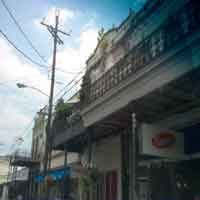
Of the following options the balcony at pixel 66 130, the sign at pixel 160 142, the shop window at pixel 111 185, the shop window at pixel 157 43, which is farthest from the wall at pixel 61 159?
the shop window at pixel 157 43

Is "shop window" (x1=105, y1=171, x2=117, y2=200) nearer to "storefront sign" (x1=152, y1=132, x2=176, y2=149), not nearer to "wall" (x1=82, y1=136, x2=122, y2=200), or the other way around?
"wall" (x1=82, y1=136, x2=122, y2=200)

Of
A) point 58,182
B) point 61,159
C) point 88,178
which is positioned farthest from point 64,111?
point 88,178

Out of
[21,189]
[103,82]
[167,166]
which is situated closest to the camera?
[167,166]

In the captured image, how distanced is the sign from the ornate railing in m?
1.55

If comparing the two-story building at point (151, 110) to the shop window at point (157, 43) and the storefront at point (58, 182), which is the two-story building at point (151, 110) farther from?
the storefront at point (58, 182)

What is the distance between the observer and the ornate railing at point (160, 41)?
598 cm

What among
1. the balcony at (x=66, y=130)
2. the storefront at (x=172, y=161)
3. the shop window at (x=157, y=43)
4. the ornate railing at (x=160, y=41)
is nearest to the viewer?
the ornate railing at (x=160, y=41)

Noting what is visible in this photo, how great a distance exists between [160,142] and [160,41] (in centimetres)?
259

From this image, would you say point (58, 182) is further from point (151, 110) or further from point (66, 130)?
point (151, 110)

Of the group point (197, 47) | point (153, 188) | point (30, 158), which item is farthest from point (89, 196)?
point (30, 158)

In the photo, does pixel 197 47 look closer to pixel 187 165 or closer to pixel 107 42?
pixel 187 165

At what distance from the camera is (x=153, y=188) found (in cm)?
917

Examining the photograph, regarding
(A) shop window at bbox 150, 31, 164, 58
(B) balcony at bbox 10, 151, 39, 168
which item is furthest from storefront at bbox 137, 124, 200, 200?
(B) balcony at bbox 10, 151, 39, 168

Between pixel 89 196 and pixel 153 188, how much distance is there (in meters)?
4.59
